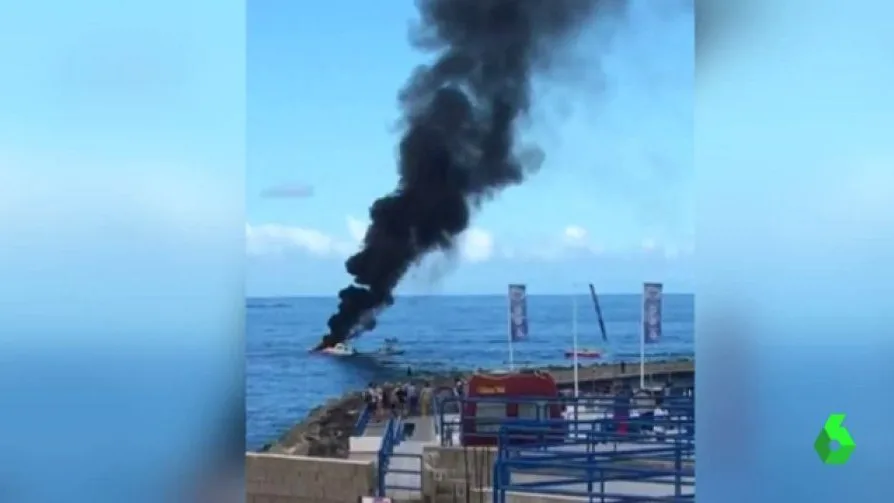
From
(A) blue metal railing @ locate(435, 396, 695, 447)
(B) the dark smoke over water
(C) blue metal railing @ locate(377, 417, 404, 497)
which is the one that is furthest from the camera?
(B) the dark smoke over water

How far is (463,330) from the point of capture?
822 centimetres

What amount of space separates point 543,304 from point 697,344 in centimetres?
682

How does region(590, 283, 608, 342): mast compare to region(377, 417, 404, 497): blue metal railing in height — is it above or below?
above

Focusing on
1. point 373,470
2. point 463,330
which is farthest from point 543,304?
point 373,470

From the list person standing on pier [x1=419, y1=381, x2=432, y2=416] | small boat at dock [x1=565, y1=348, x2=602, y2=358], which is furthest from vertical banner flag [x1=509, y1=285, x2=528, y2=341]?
small boat at dock [x1=565, y1=348, x2=602, y2=358]

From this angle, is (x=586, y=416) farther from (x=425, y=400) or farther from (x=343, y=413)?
(x=343, y=413)

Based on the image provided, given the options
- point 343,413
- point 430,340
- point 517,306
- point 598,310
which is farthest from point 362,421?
point 598,310

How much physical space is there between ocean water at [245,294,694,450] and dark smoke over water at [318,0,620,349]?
33 cm

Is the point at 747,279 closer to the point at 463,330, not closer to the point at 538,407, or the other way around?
the point at 538,407

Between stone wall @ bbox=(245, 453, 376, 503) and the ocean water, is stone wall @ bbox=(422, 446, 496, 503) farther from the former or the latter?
the ocean water

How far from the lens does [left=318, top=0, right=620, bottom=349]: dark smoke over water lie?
23.0 feet

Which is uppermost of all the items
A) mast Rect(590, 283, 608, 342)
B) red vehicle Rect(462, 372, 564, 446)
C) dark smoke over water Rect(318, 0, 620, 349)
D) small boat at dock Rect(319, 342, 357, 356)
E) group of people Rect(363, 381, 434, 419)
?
dark smoke over water Rect(318, 0, 620, 349)

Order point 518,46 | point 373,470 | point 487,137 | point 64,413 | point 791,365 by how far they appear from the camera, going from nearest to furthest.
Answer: point 791,365 → point 64,413 → point 373,470 → point 518,46 → point 487,137

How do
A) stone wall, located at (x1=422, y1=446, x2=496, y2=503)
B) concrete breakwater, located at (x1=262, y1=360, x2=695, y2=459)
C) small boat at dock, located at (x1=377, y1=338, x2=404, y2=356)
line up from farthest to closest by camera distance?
small boat at dock, located at (x1=377, y1=338, x2=404, y2=356) → concrete breakwater, located at (x1=262, y1=360, x2=695, y2=459) → stone wall, located at (x1=422, y1=446, x2=496, y2=503)
